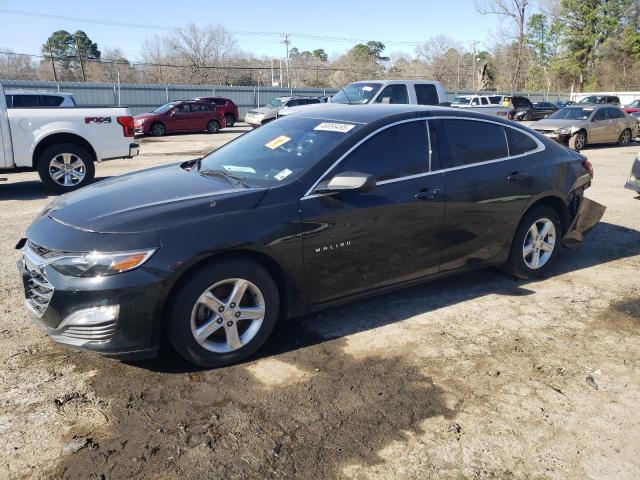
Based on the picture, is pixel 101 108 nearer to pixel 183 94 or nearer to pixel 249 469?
pixel 249 469

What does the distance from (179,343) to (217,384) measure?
13.7 inches

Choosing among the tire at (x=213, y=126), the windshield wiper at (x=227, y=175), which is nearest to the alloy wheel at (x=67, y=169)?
the windshield wiper at (x=227, y=175)

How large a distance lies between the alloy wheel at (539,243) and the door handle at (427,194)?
1302 millimetres

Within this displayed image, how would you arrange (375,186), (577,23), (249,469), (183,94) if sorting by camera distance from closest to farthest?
1. (249,469)
2. (375,186)
3. (183,94)
4. (577,23)

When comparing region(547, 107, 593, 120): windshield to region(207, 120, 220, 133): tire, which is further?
region(207, 120, 220, 133): tire

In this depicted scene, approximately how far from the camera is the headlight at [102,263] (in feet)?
10.3

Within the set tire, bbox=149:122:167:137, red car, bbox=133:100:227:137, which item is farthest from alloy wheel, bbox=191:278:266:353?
tire, bbox=149:122:167:137

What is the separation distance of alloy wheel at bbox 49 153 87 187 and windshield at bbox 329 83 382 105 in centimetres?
668

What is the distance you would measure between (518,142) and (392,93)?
29.8ft

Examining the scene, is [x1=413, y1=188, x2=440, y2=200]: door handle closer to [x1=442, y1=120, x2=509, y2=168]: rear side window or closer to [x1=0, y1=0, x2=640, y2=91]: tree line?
[x1=442, y1=120, x2=509, y2=168]: rear side window

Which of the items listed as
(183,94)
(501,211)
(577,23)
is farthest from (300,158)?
(577,23)

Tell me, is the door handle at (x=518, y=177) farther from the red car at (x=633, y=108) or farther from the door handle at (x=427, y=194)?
the red car at (x=633, y=108)

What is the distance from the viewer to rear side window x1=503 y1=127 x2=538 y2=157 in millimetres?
5059

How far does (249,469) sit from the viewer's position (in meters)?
2.65
